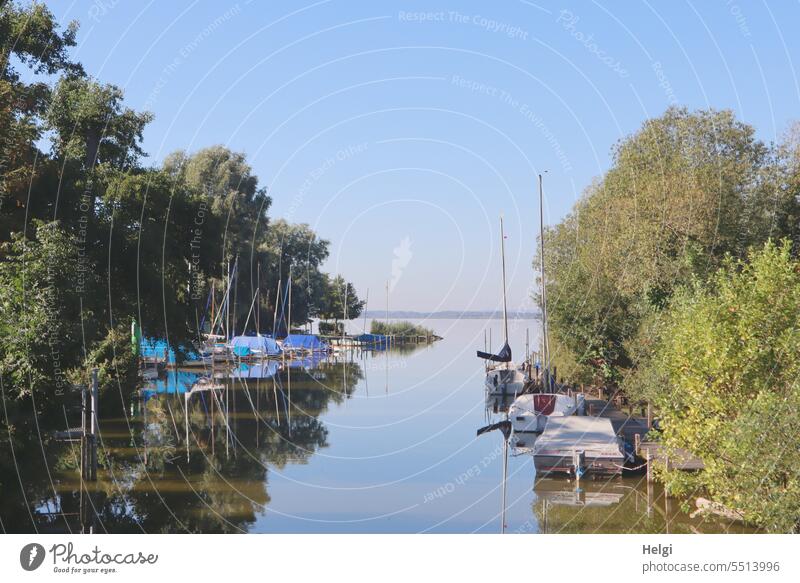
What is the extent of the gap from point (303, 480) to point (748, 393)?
12.7 metres

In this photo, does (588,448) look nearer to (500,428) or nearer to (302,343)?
(500,428)

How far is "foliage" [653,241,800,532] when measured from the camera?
13953 millimetres

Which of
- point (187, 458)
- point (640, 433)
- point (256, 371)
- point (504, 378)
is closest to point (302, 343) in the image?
point (256, 371)

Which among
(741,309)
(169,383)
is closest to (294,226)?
(169,383)

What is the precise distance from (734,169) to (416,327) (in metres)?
113

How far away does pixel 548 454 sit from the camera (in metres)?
25.6

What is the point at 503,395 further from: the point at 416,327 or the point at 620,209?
the point at 416,327

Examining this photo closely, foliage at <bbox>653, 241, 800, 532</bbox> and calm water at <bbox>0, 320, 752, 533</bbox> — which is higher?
foliage at <bbox>653, 241, 800, 532</bbox>

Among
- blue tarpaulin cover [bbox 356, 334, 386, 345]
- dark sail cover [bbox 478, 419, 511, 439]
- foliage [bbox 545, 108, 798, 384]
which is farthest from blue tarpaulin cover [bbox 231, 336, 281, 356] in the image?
blue tarpaulin cover [bbox 356, 334, 386, 345]

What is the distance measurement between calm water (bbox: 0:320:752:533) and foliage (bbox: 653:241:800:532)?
378cm

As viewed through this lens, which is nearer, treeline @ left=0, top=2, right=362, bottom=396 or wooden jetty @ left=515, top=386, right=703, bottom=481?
treeline @ left=0, top=2, right=362, bottom=396

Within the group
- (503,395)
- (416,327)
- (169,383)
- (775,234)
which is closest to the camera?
(775,234)

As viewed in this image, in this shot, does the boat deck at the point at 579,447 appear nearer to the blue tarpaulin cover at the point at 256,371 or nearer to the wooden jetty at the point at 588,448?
the wooden jetty at the point at 588,448

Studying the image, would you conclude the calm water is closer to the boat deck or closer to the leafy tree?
the boat deck
